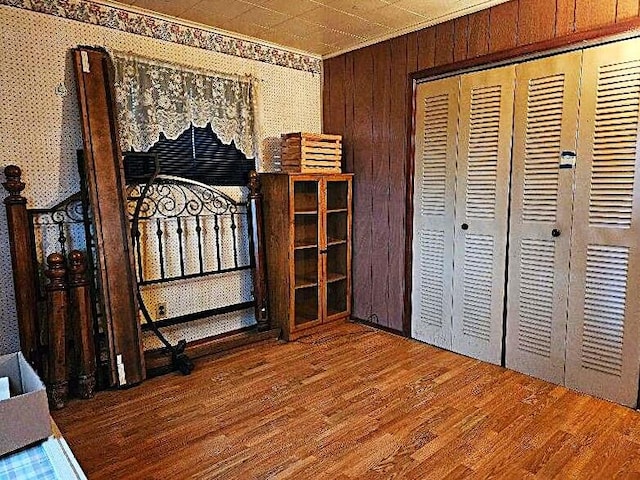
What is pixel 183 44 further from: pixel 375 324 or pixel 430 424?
pixel 430 424

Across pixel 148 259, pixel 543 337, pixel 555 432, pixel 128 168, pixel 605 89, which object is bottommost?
pixel 555 432

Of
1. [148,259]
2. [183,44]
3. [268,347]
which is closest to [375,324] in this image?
[268,347]

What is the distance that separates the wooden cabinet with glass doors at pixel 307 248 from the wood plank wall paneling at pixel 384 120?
0.44 feet

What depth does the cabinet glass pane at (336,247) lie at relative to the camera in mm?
3912

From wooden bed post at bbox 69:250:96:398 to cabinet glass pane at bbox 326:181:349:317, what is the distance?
6.20ft

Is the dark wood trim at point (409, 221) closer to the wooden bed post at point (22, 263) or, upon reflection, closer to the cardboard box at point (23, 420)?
the wooden bed post at point (22, 263)

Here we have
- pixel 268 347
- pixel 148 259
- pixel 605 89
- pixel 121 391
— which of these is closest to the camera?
pixel 605 89

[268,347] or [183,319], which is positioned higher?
[183,319]

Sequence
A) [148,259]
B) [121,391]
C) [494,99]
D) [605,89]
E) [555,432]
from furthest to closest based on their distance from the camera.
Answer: [148,259] → [494,99] → [121,391] → [605,89] → [555,432]

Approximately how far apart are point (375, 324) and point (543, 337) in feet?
4.65

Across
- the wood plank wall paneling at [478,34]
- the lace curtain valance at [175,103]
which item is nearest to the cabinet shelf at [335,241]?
the lace curtain valance at [175,103]

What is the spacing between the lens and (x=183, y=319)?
332 centimetres

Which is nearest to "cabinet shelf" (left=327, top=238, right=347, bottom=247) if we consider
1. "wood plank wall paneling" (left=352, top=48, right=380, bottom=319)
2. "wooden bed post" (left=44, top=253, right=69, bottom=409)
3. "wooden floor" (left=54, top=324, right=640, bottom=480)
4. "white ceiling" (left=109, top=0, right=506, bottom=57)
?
"wood plank wall paneling" (left=352, top=48, right=380, bottom=319)

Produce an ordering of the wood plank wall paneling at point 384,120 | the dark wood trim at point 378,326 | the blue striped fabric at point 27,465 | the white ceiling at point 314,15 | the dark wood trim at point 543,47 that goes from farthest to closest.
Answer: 1. the dark wood trim at point 378,326
2. the wood plank wall paneling at point 384,120
3. the white ceiling at point 314,15
4. the dark wood trim at point 543,47
5. the blue striped fabric at point 27,465
